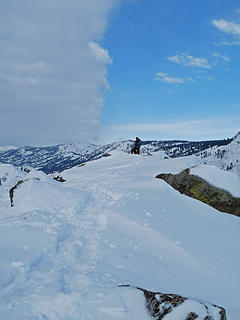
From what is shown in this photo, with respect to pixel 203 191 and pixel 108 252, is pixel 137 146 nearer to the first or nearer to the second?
pixel 203 191

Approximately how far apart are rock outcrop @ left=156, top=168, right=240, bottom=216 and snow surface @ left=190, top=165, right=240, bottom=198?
28cm

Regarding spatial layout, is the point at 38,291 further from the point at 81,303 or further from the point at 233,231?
the point at 233,231

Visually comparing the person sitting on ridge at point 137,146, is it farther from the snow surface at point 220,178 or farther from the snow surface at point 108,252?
the snow surface at point 108,252

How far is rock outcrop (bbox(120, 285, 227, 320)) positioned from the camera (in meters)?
3.67

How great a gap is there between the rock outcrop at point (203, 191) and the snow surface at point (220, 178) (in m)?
0.28

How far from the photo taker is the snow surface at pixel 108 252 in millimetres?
4215

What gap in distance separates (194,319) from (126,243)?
13.4ft

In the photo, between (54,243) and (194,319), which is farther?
(54,243)

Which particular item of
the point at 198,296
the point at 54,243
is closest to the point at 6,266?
the point at 54,243

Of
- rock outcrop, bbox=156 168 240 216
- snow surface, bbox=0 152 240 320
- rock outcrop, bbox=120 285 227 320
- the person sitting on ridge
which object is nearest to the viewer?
rock outcrop, bbox=120 285 227 320

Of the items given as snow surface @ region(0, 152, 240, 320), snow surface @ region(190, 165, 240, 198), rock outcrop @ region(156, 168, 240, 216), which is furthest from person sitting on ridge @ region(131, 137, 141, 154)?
snow surface @ region(0, 152, 240, 320)

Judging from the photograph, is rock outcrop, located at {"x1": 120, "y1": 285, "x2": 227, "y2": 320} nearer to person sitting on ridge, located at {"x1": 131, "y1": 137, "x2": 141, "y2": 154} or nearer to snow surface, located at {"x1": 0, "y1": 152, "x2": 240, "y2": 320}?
snow surface, located at {"x1": 0, "y1": 152, "x2": 240, "y2": 320}

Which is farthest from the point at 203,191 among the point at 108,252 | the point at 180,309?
the point at 180,309

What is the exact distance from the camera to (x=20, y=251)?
5570 millimetres
